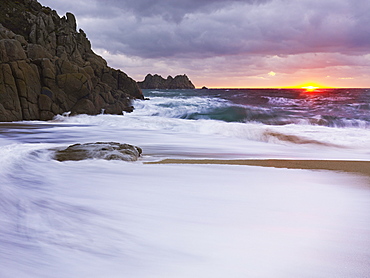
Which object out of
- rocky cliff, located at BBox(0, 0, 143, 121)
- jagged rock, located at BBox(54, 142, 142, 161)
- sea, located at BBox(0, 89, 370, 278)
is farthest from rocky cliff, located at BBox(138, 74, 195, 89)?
sea, located at BBox(0, 89, 370, 278)

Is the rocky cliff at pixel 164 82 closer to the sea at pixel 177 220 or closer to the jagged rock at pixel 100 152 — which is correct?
the jagged rock at pixel 100 152

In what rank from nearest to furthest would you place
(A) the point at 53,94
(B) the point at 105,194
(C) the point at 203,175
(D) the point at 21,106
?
1. (B) the point at 105,194
2. (C) the point at 203,175
3. (D) the point at 21,106
4. (A) the point at 53,94

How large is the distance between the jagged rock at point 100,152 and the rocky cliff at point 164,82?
12564cm

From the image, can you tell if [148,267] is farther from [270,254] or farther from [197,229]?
[270,254]

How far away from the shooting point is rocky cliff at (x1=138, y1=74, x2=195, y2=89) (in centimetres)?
13050

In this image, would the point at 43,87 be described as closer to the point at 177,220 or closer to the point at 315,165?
the point at 315,165

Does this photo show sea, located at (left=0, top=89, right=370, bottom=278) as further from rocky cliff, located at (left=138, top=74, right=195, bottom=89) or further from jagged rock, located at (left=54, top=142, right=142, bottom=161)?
rocky cliff, located at (left=138, top=74, right=195, bottom=89)

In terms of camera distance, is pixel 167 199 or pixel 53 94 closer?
pixel 167 199

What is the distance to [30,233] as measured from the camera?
2973mm

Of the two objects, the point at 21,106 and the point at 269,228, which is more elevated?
Result: the point at 21,106

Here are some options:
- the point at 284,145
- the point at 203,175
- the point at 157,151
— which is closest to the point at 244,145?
the point at 284,145

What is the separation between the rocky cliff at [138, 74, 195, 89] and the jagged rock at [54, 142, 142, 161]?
12564 centimetres

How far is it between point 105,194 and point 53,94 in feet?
48.9

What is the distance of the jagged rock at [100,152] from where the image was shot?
242 inches
